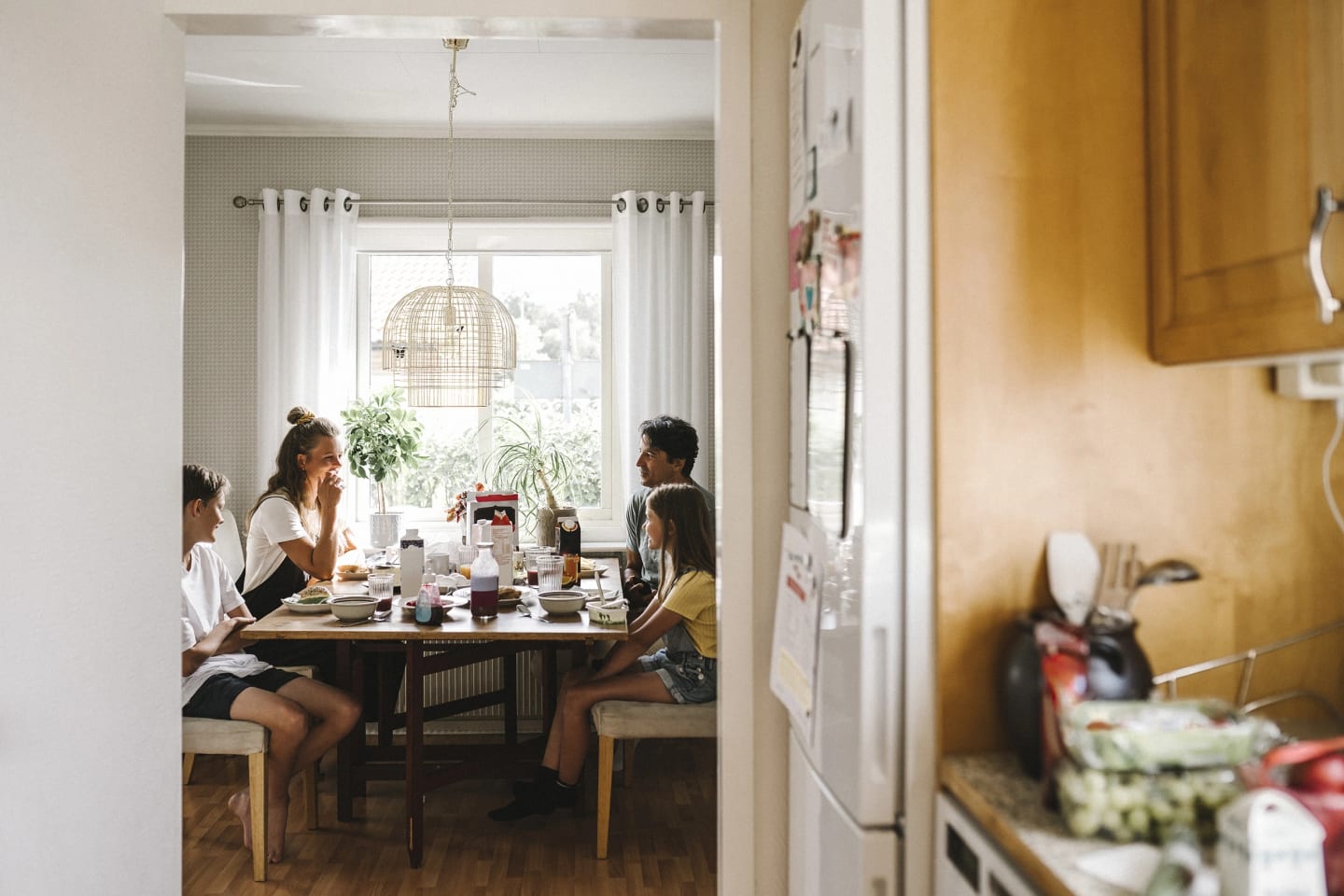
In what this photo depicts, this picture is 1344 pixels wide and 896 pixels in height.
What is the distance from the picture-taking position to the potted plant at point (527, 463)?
442 centimetres

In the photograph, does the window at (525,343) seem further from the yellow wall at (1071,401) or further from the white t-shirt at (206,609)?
the yellow wall at (1071,401)

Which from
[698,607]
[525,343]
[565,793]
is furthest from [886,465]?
[525,343]

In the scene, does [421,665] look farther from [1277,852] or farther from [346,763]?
[1277,852]

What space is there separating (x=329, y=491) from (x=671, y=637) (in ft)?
4.94

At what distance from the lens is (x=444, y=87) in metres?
3.85

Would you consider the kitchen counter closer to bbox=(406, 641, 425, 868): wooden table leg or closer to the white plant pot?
bbox=(406, 641, 425, 868): wooden table leg

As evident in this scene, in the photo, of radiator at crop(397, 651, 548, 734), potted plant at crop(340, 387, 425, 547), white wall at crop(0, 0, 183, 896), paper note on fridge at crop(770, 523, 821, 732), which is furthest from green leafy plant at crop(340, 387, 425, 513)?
paper note on fridge at crop(770, 523, 821, 732)

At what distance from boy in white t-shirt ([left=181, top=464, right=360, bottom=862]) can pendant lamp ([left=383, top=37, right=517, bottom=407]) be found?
1.00 meters

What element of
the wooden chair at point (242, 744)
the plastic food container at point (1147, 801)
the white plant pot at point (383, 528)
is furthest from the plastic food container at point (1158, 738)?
the white plant pot at point (383, 528)

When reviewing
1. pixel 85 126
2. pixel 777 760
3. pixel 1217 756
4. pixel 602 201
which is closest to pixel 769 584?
pixel 777 760

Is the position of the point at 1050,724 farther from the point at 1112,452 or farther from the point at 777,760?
the point at 777,760

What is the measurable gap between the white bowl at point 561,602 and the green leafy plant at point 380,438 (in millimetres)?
1481

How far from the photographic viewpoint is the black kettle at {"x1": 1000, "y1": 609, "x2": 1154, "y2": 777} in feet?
3.85

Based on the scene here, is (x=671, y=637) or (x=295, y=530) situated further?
(x=295, y=530)
